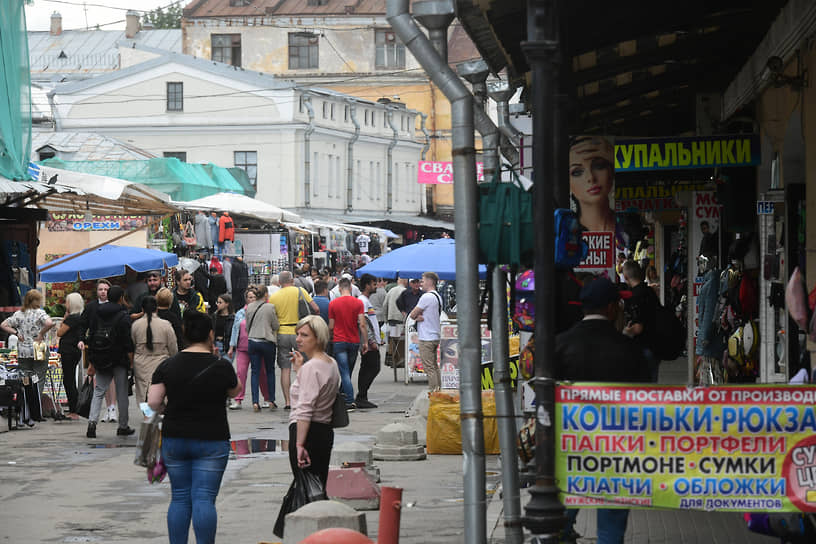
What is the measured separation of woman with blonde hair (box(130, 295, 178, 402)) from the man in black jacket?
894 centimetres

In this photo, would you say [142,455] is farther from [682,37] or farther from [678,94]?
[678,94]

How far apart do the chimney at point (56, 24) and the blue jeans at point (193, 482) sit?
8142cm

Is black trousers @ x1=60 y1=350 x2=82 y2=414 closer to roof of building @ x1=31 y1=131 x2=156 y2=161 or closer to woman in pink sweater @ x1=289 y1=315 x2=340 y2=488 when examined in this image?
woman in pink sweater @ x1=289 y1=315 x2=340 y2=488

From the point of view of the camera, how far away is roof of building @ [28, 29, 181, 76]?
82688 millimetres

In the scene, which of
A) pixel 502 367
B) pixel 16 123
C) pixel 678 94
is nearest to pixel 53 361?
pixel 16 123

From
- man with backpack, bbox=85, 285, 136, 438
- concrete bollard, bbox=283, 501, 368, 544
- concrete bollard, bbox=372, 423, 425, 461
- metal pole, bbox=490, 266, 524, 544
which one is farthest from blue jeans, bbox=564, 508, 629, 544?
man with backpack, bbox=85, 285, 136, 438

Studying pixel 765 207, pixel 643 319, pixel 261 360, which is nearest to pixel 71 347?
pixel 261 360

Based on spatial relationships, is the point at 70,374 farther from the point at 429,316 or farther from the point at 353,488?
the point at 353,488

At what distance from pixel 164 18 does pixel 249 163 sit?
44.3 metres

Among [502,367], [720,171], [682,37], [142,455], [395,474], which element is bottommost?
[395,474]

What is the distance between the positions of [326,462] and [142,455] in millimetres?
1361

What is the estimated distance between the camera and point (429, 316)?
21.3 metres

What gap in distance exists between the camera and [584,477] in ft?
22.4

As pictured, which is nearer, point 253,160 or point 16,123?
point 16,123
